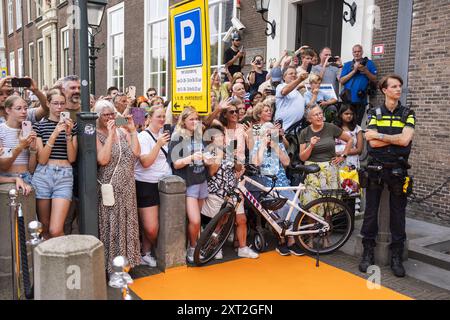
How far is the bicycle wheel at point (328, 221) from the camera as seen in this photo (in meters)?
5.21

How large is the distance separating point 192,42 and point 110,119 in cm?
122

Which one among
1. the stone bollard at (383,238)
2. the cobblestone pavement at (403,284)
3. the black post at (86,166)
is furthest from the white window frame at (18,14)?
the stone bollard at (383,238)

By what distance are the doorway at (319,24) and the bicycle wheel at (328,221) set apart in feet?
20.4

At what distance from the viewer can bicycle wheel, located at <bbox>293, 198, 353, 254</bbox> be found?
17.1ft

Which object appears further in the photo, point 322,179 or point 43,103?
point 322,179

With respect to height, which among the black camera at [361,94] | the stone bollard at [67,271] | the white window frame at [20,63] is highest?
the white window frame at [20,63]

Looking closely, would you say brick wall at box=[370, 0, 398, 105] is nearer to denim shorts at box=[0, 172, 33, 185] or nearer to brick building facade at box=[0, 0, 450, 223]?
brick building facade at box=[0, 0, 450, 223]

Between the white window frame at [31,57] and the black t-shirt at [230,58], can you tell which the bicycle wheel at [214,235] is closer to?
the black t-shirt at [230,58]

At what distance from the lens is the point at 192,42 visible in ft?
15.2

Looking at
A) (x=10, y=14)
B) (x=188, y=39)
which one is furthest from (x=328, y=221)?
(x=10, y=14)

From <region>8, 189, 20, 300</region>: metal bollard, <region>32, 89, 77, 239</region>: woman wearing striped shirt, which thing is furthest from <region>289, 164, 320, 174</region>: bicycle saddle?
<region>8, 189, 20, 300</region>: metal bollard

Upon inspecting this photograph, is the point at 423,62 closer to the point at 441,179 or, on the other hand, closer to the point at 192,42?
the point at 441,179
